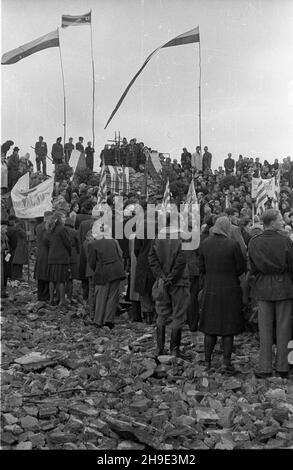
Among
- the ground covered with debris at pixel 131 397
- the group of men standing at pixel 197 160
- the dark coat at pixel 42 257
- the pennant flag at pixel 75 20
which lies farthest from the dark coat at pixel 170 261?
the group of men standing at pixel 197 160

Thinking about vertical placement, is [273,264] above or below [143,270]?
above

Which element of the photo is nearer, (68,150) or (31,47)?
(31,47)

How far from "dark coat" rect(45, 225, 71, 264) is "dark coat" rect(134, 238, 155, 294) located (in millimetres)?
2173

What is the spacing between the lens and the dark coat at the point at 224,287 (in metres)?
8.14

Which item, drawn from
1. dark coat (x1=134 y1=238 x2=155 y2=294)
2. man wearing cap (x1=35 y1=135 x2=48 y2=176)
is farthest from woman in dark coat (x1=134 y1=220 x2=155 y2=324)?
man wearing cap (x1=35 y1=135 x2=48 y2=176)

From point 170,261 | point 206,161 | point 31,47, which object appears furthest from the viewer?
point 206,161

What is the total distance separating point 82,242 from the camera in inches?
496

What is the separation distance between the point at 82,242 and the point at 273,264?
222 inches

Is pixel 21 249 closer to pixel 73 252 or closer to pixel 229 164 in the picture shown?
pixel 73 252

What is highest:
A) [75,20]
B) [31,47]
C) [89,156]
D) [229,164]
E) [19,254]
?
[75,20]

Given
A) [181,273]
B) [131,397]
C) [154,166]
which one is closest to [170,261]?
[181,273]

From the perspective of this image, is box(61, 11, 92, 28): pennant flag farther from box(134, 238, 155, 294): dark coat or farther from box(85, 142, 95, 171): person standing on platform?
box(134, 238, 155, 294): dark coat

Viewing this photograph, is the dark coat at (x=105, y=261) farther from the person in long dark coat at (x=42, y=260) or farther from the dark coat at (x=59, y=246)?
the person in long dark coat at (x=42, y=260)

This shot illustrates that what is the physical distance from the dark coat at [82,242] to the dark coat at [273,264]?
5.04 metres
